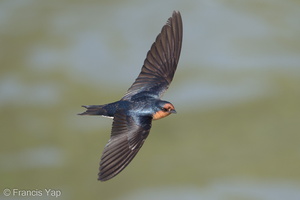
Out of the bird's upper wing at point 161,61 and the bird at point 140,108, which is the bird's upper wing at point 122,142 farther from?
the bird's upper wing at point 161,61

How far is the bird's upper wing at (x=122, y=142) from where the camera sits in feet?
11.8

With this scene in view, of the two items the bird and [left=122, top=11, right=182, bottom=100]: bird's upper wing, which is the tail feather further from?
[left=122, top=11, right=182, bottom=100]: bird's upper wing

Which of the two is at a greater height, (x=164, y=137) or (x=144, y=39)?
(x=144, y=39)

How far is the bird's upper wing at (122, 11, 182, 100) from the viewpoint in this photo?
14.0 ft

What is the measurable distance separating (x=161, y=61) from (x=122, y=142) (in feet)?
2.26

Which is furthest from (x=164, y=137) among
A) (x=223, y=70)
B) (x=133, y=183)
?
(x=223, y=70)

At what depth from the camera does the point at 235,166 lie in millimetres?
5980

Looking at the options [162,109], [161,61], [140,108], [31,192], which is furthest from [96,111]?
[31,192]

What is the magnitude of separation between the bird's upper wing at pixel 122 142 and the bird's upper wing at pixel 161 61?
0.37 meters

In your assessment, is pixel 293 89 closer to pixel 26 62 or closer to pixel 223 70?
pixel 223 70

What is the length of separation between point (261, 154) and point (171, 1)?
188 cm

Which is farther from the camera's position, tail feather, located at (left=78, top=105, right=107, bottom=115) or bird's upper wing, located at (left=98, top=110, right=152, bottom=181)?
tail feather, located at (left=78, top=105, right=107, bottom=115)

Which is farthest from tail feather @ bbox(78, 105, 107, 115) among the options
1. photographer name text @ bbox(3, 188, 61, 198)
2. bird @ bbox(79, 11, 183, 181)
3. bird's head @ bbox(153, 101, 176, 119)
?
photographer name text @ bbox(3, 188, 61, 198)

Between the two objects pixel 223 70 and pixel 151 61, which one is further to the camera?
pixel 223 70
